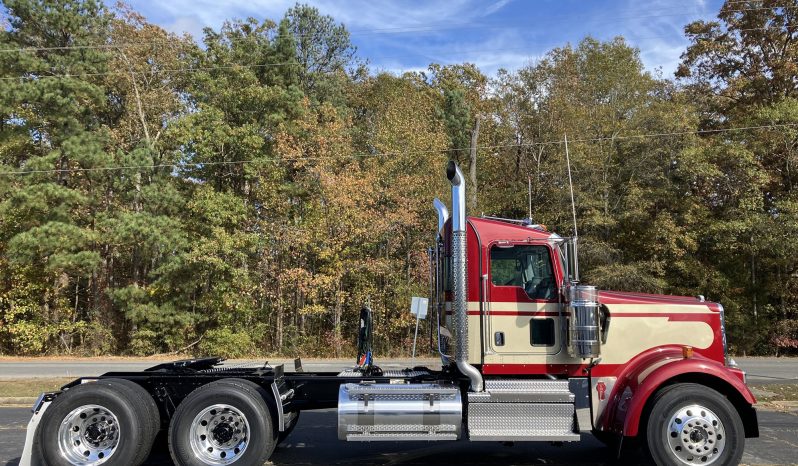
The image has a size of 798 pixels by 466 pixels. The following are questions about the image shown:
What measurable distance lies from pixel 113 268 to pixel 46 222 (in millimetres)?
5082

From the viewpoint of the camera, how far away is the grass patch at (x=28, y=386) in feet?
41.4

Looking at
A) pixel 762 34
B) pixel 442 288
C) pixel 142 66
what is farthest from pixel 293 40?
pixel 442 288

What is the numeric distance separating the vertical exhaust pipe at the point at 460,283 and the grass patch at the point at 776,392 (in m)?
8.36

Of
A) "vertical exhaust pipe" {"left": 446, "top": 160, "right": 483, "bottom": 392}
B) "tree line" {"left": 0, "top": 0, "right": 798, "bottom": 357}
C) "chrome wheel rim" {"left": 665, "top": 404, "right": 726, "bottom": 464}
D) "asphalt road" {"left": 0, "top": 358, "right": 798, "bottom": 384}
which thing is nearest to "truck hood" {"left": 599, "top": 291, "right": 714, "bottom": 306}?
"chrome wheel rim" {"left": 665, "top": 404, "right": 726, "bottom": 464}

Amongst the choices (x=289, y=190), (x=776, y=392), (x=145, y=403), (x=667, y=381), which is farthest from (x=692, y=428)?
(x=289, y=190)

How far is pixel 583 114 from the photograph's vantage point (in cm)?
2766

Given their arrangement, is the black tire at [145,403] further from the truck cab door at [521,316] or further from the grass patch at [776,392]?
the grass patch at [776,392]

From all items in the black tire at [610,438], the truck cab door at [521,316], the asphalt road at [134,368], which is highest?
the truck cab door at [521,316]

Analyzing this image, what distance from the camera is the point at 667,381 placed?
6.13 m

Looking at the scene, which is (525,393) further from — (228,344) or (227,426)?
(228,344)

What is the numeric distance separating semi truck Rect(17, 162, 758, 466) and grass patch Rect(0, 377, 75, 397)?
8.00 metres

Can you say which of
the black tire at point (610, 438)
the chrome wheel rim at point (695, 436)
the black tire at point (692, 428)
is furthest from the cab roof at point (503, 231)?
the black tire at point (610, 438)

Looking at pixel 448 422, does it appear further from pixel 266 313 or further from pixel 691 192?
pixel 691 192

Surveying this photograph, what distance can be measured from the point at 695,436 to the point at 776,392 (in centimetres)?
800
